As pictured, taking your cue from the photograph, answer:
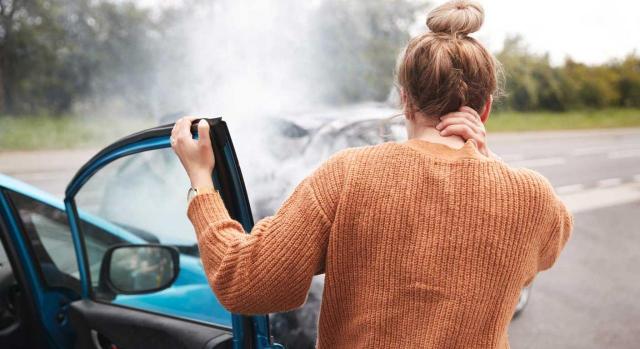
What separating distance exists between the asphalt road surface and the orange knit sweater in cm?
285

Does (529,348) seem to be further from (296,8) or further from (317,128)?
(296,8)

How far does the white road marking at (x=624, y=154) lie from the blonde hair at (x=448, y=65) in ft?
46.0

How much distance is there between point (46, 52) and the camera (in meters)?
12.6

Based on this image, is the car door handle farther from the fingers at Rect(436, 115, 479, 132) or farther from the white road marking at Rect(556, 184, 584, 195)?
the white road marking at Rect(556, 184, 584, 195)

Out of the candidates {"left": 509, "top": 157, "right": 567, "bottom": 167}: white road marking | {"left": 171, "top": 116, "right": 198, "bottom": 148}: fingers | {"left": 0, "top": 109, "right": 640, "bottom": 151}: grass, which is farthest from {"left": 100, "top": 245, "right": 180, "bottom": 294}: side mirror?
{"left": 509, "top": 157, "right": 567, "bottom": 167}: white road marking

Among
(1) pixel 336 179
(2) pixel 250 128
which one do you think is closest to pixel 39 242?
(1) pixel 336 179

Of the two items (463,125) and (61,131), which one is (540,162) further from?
(463,125)

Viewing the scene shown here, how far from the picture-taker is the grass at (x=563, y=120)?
1980cm

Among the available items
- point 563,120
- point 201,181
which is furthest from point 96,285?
point 563,120

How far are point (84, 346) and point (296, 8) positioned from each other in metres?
9.29

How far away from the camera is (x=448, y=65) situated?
110 centimetres

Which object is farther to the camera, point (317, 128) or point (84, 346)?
point (317, 128)

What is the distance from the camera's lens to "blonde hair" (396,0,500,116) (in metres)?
1.11

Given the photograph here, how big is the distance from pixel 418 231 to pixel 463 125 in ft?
0.82
